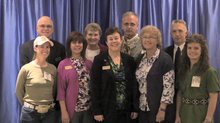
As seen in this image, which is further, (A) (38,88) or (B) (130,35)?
(B) (130,35)

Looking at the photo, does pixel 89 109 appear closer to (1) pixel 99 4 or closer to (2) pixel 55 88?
(2) pixel 55 88

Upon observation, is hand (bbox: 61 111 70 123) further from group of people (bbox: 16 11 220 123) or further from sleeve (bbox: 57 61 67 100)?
sleeve (bbox: 57 61 67 100)

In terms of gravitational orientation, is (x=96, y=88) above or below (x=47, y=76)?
below

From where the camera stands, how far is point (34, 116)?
2.82 metres

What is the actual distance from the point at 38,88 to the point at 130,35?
46.9 inches

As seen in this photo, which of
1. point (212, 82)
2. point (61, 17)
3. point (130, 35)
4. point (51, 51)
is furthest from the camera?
point (61, 17)

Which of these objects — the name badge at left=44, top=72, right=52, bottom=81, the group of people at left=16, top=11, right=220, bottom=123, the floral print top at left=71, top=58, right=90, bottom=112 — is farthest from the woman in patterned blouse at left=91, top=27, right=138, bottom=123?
the name badge at left=44, top=72, right=52, bottom=81

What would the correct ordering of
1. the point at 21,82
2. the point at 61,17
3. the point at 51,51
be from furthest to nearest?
the point at 61,17
the point at 51,51
the point at 21,82

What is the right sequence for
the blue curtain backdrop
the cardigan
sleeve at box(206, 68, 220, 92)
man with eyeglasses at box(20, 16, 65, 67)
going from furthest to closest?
1. the blue curtain backdrop
2. man with eyeglasses at box(20, 16, 65, 67)
3. the cardigan
4. sleeve at box(206, 68, 220, 92)

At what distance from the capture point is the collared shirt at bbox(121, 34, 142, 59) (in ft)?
10.7

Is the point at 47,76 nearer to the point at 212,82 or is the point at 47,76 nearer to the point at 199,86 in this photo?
the point at 199,86

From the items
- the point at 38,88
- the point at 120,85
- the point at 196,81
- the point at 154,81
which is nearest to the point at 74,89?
the point at 38,88

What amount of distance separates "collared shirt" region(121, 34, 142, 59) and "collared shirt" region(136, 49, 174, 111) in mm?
384

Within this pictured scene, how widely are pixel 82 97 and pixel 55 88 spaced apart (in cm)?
30
